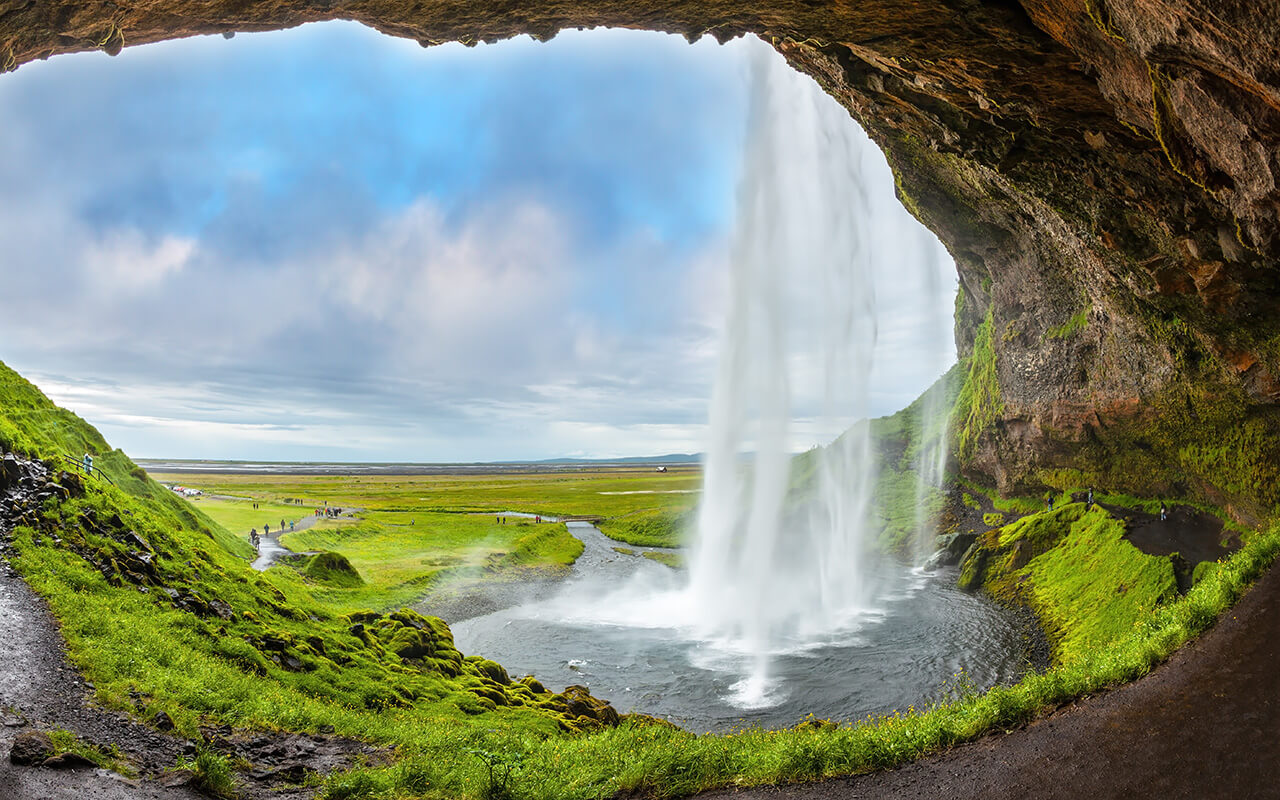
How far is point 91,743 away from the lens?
9898 mm

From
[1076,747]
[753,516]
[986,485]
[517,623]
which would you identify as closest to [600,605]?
[517,623]

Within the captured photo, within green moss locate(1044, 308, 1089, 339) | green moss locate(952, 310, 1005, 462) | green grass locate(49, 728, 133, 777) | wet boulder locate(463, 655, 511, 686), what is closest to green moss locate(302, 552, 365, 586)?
wet boulder locate(463, 655, 511, 686)

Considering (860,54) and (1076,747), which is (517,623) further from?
(860,54)

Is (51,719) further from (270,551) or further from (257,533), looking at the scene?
(257,533)

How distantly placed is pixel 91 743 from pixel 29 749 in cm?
108

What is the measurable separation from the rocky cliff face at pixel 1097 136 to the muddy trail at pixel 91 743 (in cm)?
1125

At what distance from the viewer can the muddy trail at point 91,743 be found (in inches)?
344

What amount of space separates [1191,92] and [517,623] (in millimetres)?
35565

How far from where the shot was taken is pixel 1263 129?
10656 mm

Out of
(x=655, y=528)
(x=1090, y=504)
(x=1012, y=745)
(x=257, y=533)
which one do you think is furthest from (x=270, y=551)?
(x=1090, y=504)

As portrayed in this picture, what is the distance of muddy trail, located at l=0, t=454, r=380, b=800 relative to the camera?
28.7 feet

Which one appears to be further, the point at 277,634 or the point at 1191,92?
the point at 277,634

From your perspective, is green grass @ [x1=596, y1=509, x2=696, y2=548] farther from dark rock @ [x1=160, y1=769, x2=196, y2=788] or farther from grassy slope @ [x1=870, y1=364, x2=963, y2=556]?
dark rock @ [x1=160, y1=769, x2=196, y2=788]

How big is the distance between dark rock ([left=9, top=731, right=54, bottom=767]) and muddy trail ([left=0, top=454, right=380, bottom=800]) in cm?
2
